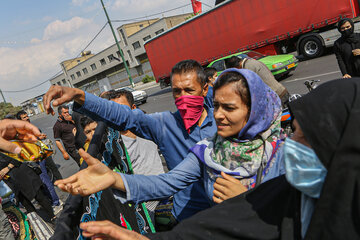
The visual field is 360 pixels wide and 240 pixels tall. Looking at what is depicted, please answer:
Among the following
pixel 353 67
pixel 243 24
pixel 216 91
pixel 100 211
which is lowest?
pixel 353 67

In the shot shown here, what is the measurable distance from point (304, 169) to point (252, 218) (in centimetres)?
35

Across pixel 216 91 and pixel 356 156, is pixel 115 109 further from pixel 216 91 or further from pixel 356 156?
pixel 356 156

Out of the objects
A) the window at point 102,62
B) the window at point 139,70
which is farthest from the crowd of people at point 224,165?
the window at point 102,62

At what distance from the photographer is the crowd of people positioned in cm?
78

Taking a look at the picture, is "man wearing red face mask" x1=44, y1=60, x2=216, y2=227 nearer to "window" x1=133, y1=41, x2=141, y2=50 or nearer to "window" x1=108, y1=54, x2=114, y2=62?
"window" x1=133, y1=41, x2=141, y2=50

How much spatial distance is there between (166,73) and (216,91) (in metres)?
17.4

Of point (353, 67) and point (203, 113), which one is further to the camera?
point (353, 67)

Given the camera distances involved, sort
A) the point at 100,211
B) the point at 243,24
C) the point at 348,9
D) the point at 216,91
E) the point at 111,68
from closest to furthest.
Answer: the point at 100,211, the point at 216,91, the point at 348,9, the point at 243,24, the point at 111,68

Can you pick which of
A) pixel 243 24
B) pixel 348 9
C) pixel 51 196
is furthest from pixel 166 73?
pixel 51 196

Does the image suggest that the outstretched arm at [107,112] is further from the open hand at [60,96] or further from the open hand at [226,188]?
the open hand at [226,188]

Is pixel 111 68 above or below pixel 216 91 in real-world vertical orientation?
above

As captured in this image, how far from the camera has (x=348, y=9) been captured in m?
11.0

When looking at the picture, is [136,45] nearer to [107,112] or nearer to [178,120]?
[178,120]

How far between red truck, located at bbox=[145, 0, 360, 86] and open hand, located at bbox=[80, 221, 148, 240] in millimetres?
13523
